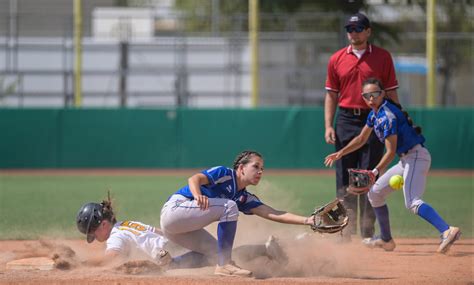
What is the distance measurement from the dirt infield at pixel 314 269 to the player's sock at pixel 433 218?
312 mm

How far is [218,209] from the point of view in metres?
6.09

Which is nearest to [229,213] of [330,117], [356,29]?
[330,117]

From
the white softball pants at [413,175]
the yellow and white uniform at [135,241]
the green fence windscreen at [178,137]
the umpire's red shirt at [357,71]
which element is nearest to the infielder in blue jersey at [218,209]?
the yellow and white uniform at [135,241]

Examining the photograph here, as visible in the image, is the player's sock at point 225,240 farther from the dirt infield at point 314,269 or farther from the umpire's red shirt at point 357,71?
the umpire's red shirt at point 357,71

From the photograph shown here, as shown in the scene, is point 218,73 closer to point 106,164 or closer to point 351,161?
point 106,164

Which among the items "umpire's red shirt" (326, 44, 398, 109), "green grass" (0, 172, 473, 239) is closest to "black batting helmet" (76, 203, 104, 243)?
"green grass" (0, 172, 473, 239)

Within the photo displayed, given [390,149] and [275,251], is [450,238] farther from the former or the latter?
[275,251]

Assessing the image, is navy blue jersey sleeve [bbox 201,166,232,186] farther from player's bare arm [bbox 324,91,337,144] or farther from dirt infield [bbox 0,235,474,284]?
player's bare arm [bbox 324,91,337,144]

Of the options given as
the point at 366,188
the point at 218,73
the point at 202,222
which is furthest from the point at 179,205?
the point at 218,73

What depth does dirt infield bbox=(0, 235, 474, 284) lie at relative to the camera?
5.99 metres

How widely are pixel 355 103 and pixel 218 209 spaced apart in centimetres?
287

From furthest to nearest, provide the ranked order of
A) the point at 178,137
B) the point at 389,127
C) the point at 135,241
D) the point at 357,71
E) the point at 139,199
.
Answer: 1. the point at 178,137
2. the point at 139,199
3. the point at 357,71
4. the point at 389,127
5. the point at 135,241

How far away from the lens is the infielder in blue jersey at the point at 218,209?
608 cm

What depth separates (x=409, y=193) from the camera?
24.5 ft
